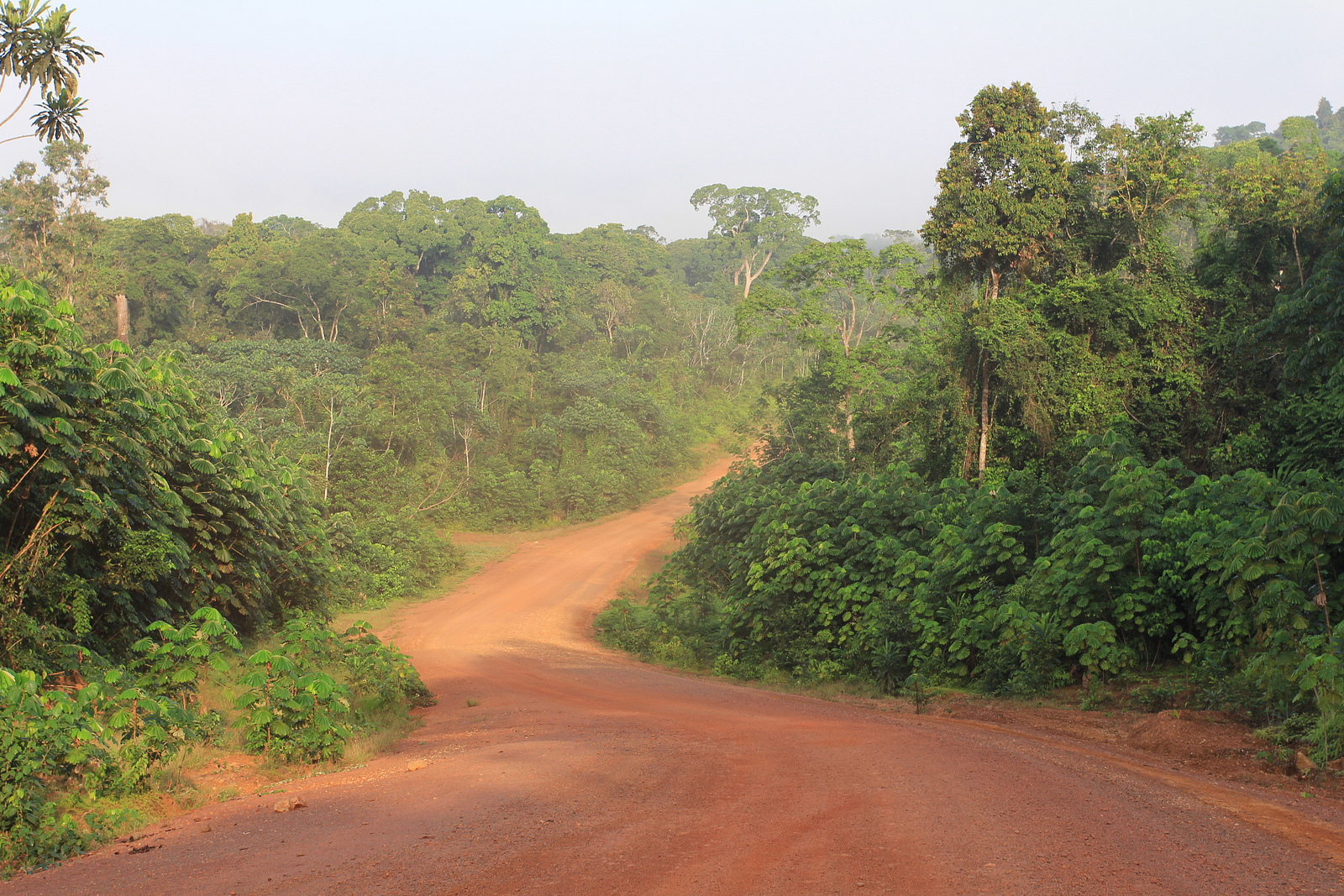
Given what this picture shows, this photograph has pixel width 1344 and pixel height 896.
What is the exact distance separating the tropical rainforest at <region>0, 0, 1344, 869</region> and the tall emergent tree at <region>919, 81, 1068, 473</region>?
0.07 meters

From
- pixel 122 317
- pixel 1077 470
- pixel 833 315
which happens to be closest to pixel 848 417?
pixel 833 315

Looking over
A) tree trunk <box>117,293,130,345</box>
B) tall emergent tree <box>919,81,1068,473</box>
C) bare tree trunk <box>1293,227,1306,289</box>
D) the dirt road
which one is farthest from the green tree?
tree trunk <box>117,293,130,345</box>

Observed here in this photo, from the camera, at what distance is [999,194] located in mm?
16500

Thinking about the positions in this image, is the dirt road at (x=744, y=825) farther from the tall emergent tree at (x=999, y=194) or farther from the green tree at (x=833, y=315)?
the green tree at (x=833, y=315)

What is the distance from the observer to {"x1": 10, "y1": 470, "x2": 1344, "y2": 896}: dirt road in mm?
4219

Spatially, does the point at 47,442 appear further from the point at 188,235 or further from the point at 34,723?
the point at 188,235

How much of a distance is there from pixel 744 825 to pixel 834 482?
1289 centimetres

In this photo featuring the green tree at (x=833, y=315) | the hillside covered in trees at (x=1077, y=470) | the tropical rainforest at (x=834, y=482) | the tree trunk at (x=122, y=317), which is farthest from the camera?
the tree trunk at (x=122, y=317)

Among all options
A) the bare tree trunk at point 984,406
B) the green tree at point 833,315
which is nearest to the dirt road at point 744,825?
the bare tree trunk at point 984,406

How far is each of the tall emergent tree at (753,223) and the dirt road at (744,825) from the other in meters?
57.2

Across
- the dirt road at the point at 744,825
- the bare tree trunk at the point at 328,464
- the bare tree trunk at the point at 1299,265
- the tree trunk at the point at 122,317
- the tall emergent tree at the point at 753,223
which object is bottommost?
the dirt road at the point at 744,825

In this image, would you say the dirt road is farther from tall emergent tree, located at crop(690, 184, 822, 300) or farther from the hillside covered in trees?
tall emergent tree, located at crop(690, 184, 822, 300)

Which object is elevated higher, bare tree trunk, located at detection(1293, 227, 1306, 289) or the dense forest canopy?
bare tree trunk, located at detection(1293, 227, 1306, 289)

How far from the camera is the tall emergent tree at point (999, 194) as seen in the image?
16469mm
